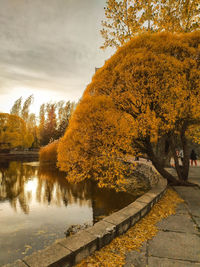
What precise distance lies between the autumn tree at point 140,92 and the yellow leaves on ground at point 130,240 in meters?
1.92

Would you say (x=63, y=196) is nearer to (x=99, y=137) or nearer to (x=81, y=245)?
(x=99, y=137)

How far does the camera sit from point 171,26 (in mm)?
9570

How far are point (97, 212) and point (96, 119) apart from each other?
356cm

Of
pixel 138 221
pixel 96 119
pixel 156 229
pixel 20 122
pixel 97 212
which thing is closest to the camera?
pixel 156 229

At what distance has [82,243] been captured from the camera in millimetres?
2619

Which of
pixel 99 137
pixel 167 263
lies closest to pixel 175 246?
pixel 167 263

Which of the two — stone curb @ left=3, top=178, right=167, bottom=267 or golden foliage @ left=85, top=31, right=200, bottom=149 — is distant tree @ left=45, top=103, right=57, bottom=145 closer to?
golden foliage @ left=85, top=31, right=200, bottom=149

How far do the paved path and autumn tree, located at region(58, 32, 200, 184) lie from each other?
8.10ft

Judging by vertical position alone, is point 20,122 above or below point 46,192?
above

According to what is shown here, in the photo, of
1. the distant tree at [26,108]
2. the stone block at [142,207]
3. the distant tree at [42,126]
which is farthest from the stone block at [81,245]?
the distant tree at [26,108]

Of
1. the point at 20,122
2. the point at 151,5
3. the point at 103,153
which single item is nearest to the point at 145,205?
the point at 103,153

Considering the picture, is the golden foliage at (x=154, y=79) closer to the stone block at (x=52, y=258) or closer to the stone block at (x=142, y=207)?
the stone block at (x=142, y=207)

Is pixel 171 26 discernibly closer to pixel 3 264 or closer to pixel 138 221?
Result: pixel 138 221

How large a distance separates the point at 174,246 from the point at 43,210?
222 inches
